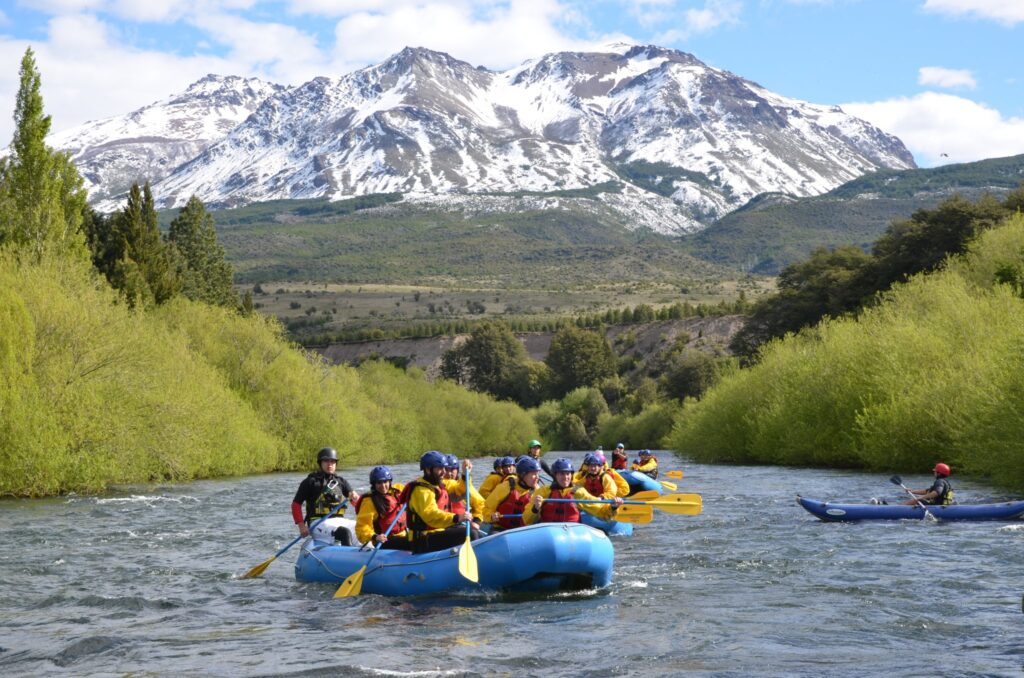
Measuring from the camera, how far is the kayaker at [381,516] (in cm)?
1927

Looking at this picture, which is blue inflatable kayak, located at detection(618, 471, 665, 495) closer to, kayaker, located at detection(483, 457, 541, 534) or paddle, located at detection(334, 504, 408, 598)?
kayaker, located at detection(483, 457, 541, 534)

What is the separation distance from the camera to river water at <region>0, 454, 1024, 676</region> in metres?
14.5

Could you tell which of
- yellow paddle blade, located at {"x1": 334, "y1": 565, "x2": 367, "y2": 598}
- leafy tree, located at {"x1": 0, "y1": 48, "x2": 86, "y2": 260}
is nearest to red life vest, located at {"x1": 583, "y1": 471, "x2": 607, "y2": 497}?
yellow paddle blade, located at {"x1": 334, "y1": 565, "x2": 367, "y2": 598}

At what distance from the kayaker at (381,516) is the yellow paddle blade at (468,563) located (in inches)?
67.6

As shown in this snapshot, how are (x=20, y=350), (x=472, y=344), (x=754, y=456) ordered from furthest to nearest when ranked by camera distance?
(x=472, y=344) < (x=754, y=456) < (x=20, y=350)

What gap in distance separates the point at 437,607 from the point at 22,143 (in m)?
45.2

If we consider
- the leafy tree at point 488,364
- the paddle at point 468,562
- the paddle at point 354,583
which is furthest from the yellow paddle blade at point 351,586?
the leafy tree at point 488,364

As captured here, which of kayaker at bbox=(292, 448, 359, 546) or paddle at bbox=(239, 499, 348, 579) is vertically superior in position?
kayaker at bbox=(292, 448, 359, 546)

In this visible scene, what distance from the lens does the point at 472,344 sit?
163 m

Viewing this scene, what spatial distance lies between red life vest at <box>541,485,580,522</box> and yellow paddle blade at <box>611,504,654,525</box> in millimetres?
2822

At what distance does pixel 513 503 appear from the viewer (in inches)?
866

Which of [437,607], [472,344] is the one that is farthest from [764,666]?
[472,344]

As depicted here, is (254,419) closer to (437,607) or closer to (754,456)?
(754,456)

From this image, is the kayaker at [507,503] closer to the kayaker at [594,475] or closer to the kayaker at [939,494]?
the kayaker at [594,475]
